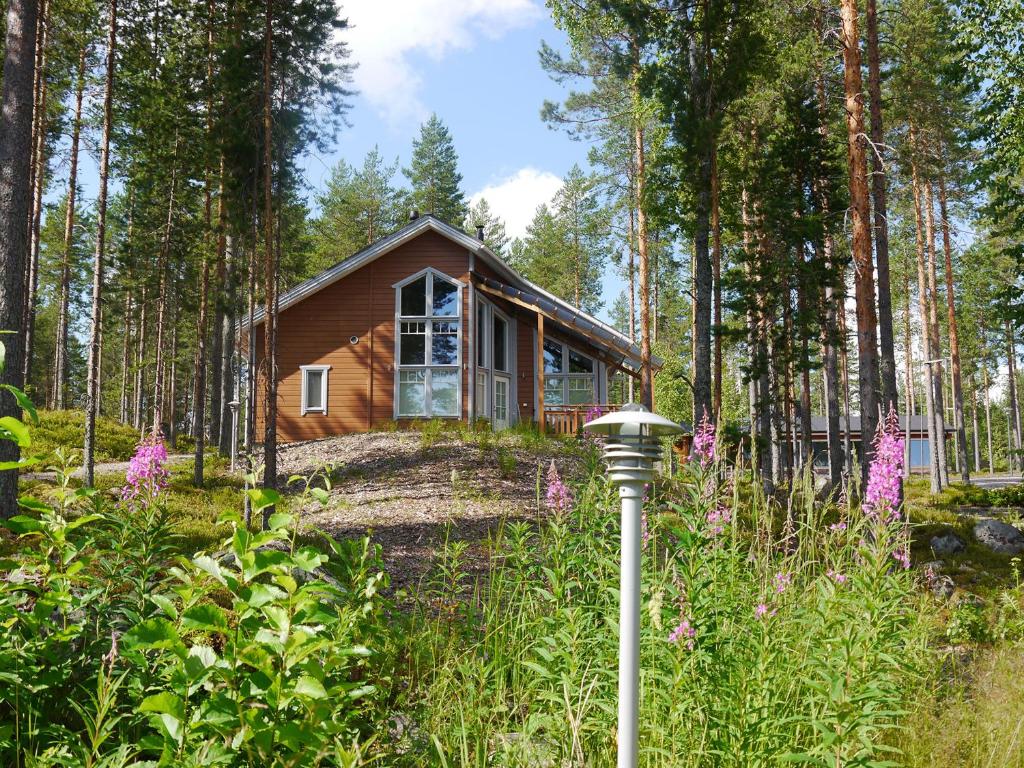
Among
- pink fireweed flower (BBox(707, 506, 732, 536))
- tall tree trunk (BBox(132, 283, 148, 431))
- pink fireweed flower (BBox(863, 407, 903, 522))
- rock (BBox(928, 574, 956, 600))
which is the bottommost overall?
rock (BBox(928, 574, 956, 600))

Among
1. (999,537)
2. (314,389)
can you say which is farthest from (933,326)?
(314,389)

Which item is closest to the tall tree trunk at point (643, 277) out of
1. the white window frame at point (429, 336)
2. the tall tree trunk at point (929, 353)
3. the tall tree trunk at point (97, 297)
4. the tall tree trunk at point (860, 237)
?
the white window frame at point (429, 336)

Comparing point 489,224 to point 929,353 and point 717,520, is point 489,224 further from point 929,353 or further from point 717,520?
point 717,520

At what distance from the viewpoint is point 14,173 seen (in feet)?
23.1

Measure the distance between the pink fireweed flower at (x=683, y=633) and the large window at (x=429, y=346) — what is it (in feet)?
47.9

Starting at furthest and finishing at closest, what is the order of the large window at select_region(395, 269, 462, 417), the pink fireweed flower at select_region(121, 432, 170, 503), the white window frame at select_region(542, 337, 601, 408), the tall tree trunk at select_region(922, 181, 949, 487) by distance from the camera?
the tall tree trunk at select_region(922, 181, 949, 487) → the white window frame at select_region(542, 337, 601, 408) → the large window at select_region(395, 269, 462, 417) → the pink fireweed flower at select_region(121, 432, 170, 503)

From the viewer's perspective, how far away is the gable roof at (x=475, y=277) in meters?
17.2

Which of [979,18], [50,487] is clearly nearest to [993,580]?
[979,18]

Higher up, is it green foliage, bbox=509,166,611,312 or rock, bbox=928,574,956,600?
green foliage, bbox=509,166,611,312

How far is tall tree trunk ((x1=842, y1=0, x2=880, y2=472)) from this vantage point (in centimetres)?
1029

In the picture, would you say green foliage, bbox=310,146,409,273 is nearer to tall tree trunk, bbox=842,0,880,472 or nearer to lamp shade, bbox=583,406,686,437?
tall tree trunk, bbox=842,0,880,472

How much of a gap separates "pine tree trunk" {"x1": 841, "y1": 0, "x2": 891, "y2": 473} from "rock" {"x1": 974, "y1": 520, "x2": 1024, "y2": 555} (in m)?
4.05

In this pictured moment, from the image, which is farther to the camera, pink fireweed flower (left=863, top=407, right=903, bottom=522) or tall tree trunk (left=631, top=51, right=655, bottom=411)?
tall tree trunk (left=631, top=51, right=655, bottom=411)

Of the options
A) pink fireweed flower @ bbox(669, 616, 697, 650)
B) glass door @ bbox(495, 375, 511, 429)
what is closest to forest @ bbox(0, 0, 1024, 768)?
pink fireweed flower @ bbox(669, 616, 697, 650)
